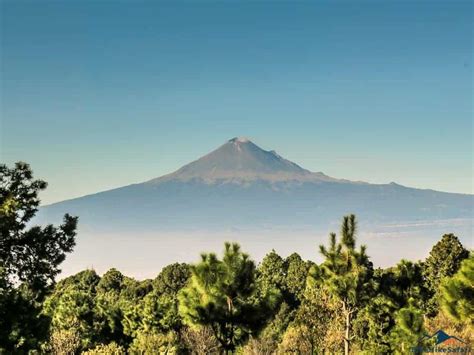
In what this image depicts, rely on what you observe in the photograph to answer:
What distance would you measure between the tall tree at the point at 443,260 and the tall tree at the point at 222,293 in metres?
33.5

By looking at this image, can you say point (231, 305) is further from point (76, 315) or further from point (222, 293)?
point (76, 315)

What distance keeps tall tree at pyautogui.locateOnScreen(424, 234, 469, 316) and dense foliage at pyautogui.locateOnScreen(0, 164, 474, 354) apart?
9 cm

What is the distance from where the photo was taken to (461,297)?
90.2 feet

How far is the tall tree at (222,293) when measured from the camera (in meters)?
28.3

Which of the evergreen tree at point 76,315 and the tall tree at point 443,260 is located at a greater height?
the tall tree at point 443,260

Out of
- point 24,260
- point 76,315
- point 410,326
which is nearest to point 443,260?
point 410,326

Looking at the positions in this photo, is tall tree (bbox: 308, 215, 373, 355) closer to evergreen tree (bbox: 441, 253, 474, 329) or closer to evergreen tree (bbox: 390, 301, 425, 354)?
evergreen tree (bbox: 390, 301, 425, 354)

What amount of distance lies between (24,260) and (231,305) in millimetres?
8599

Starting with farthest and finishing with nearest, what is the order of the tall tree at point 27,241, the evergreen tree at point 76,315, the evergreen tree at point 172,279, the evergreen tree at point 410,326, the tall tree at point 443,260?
the evergreen tree at point 172,279, the tall tree at point 443,260, the evergreen tree at point 76,315, the evergreen tree at point 410,326, the tall tree at point 27,241

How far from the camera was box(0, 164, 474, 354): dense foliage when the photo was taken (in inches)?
984

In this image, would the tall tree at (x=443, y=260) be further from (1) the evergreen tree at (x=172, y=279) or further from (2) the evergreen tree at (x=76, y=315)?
(1) the evergreen tree at (x=172, y=279)

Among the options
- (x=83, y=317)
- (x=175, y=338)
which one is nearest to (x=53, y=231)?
(x=175, y=338)

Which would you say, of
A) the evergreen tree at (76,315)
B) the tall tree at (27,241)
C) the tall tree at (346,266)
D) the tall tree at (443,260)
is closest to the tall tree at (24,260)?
the tall tree at (27,241)

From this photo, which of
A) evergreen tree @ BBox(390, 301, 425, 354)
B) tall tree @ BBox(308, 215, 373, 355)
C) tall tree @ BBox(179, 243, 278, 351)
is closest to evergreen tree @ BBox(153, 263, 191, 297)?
evergreen tree @ BBox(390, 301, 425, 354)
